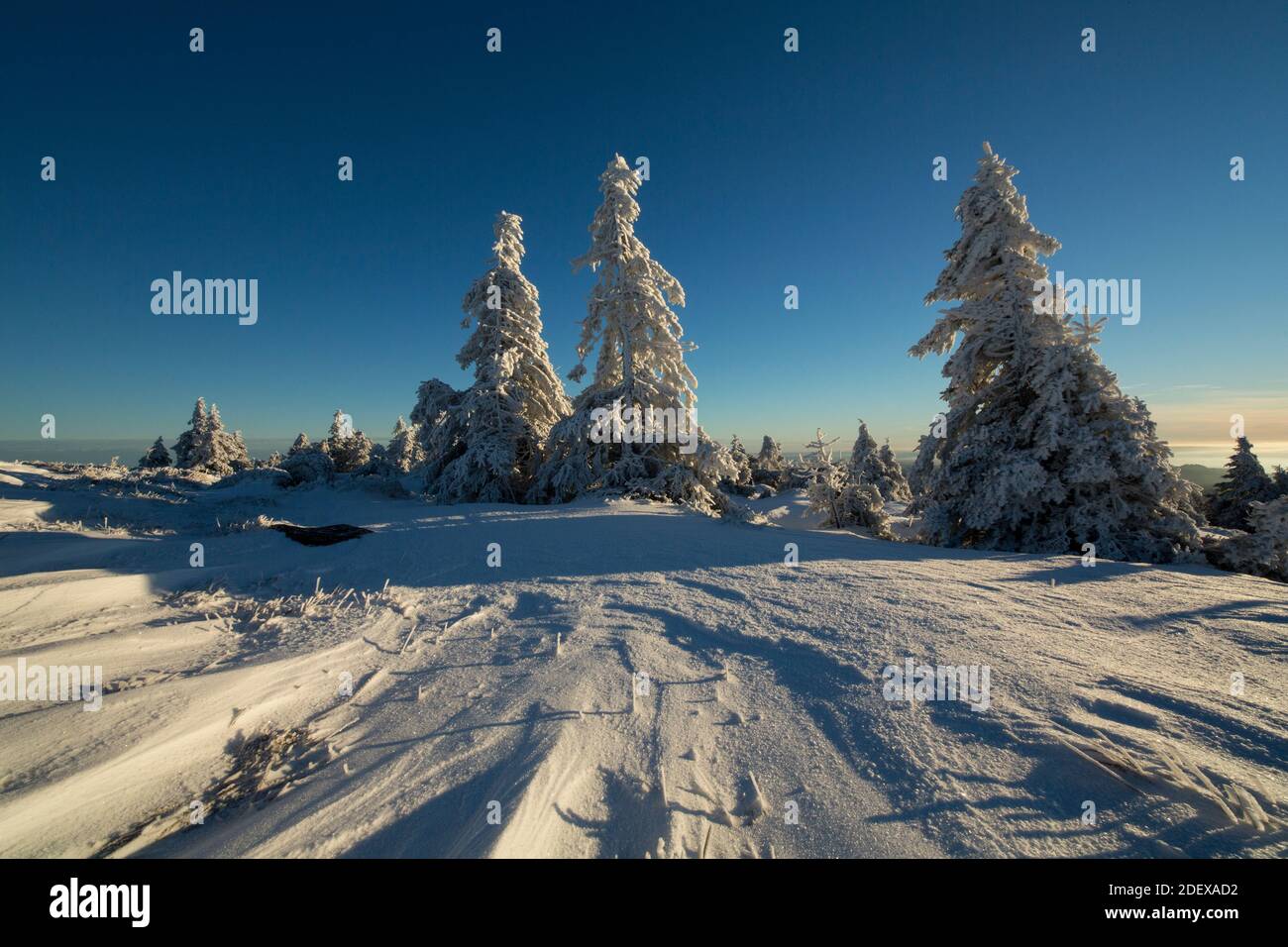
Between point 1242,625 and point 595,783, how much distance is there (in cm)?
580

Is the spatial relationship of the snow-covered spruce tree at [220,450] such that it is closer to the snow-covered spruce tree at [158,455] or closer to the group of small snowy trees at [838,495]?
the snow-covered spruce tree at [158,455]

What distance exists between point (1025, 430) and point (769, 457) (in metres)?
39.2

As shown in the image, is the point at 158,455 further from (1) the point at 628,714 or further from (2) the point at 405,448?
(1) the point at 628,714

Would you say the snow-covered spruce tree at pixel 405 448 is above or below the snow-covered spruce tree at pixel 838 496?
above

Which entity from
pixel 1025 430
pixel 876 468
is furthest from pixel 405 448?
pixel 1025 430

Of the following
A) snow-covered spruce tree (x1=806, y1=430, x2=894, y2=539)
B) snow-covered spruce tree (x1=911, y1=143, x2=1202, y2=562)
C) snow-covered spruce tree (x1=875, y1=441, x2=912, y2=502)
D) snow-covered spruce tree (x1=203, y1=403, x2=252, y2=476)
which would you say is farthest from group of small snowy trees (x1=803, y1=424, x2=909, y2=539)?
snow-covered spruce tree (x1=203, y1=403, x2=252, y2=476)

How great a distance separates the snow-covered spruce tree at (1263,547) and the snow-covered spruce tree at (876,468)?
21.6m

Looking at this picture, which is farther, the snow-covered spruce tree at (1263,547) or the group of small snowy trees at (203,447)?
the group of small snowy trees at (203,447)

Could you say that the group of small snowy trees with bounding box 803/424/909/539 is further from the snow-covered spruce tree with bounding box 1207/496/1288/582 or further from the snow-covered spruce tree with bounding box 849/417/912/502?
the snow-covered spruce tree with bounding box 849/417/912/502

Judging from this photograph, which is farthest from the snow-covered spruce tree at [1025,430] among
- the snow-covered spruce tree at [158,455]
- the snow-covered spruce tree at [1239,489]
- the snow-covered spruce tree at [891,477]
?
the snow-covered spruce tree at [158,455]

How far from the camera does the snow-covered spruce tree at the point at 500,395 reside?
48.3ft

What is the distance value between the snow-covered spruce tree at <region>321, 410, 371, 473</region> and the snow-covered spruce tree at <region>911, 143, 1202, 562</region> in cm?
3979

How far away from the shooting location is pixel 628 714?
8.95 ft
